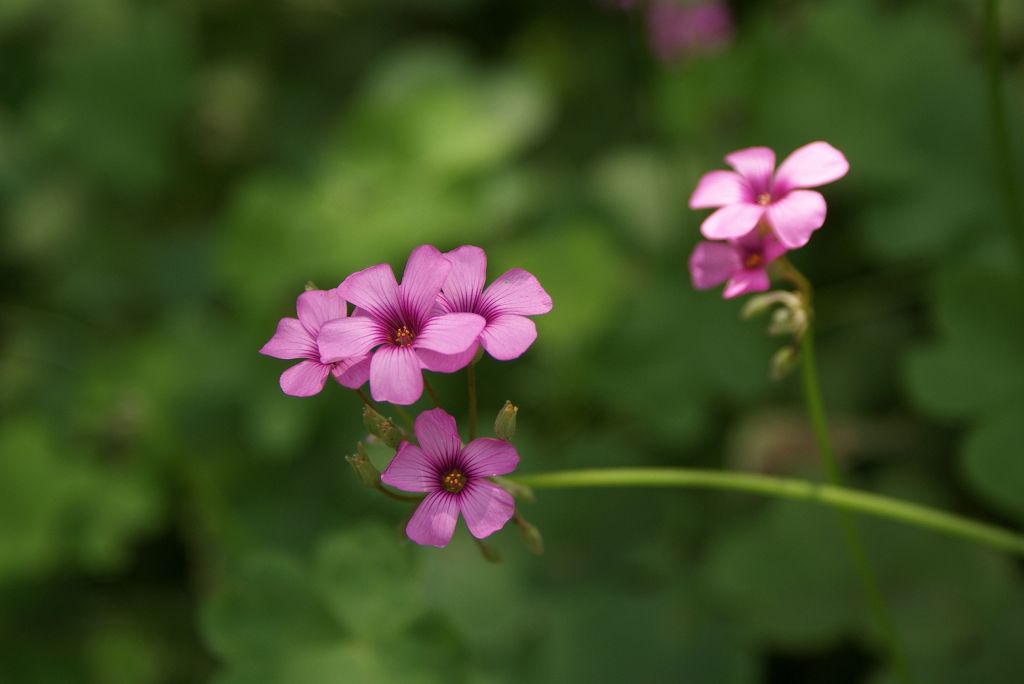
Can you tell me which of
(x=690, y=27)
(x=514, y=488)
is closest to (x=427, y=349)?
(x=514, y=488)

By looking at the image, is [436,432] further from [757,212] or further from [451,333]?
[757,212]

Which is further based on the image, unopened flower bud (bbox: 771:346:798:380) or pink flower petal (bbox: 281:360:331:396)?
unopened flower bud (bbox: 771:346:798:380)

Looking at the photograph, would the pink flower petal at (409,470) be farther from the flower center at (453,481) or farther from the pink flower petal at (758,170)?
the pink flower petal at (758,170)

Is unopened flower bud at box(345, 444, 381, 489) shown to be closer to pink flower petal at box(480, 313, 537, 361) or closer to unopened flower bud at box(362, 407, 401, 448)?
unopened flower bud at box(362, 407, 401, 448)

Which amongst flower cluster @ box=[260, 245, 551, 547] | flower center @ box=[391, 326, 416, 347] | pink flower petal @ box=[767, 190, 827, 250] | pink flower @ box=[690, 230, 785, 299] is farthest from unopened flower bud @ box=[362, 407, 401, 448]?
pink flower petal @ box=[767, 190, 827, 250]

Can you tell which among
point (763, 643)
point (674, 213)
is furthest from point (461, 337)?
point (674, 213)

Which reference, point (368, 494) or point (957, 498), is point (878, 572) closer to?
point (957, 498)

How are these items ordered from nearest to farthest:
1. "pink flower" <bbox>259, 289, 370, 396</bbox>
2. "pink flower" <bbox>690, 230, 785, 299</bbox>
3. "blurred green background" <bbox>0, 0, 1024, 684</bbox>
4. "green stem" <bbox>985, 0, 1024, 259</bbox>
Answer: "pink flower" <bbox>259, 289, 370, 396</bbox> → "pink flower" <bbox>690, 230, 785, 299</bbox> → "green stem" <bbox>985, 0, 1024, 259</bbox> → "blurred green background" <bbox>0, 0, 1024, 684</bbox>
